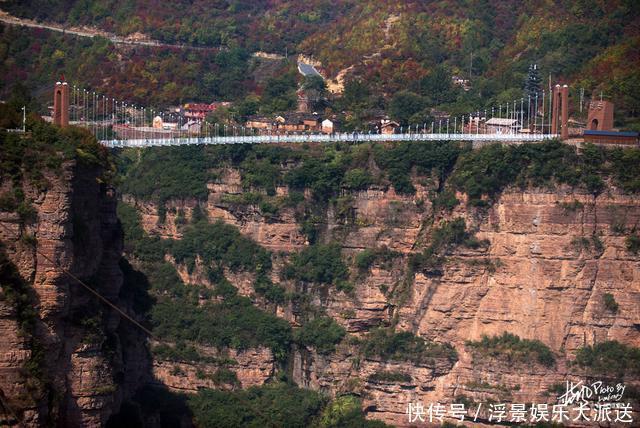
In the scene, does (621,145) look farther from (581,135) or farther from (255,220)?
(255,220)

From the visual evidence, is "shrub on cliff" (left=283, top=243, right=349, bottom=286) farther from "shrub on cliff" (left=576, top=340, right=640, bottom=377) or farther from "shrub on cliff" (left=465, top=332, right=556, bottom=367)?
"shrub on cliff" (left=576, top=340, right=640, bottom=377)

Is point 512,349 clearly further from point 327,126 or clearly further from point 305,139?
point 327,126

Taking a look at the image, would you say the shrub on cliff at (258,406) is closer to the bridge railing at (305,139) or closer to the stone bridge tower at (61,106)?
the bridge railing at (305,139)

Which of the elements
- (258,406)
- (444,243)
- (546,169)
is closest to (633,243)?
(546,169)

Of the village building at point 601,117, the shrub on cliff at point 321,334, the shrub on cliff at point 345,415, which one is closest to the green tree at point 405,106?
the village building at point 601,117

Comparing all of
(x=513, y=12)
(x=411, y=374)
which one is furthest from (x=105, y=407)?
(x=513, y=12)

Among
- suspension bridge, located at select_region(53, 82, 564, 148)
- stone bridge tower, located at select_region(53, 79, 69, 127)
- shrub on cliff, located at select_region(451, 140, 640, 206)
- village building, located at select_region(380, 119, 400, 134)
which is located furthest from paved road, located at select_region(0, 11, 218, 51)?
shrub on cliff, located at select_region(451, 140, 640, 206)
